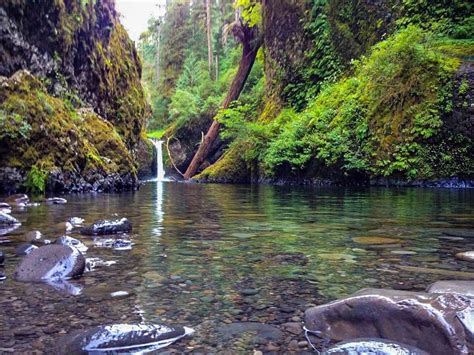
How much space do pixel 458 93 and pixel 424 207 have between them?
22.3ft

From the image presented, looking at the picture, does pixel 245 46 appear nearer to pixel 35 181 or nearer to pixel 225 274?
pixel 35 181

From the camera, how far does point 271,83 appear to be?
2173cm

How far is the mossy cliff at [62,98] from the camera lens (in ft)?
31.0

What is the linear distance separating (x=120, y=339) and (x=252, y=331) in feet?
1.65

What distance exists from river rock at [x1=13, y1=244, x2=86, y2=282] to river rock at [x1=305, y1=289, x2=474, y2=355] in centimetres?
146

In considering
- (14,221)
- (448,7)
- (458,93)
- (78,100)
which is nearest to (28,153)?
(78,100)

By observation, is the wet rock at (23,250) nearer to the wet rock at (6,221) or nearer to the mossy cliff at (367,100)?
the wet rock at (6,221)

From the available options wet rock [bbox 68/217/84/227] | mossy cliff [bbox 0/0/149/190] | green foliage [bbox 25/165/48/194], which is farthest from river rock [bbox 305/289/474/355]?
mossy cliff [bbox 0/0/149/190]

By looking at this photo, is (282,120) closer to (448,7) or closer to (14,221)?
(448,7)

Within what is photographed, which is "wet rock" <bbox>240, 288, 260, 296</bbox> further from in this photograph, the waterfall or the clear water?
the waterfall

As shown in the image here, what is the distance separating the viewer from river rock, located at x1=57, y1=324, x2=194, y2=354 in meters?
1.46

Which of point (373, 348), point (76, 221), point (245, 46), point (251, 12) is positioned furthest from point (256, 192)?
point (245, 46)

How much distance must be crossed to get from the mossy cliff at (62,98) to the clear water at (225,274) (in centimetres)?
520

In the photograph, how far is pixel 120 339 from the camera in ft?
4.90
